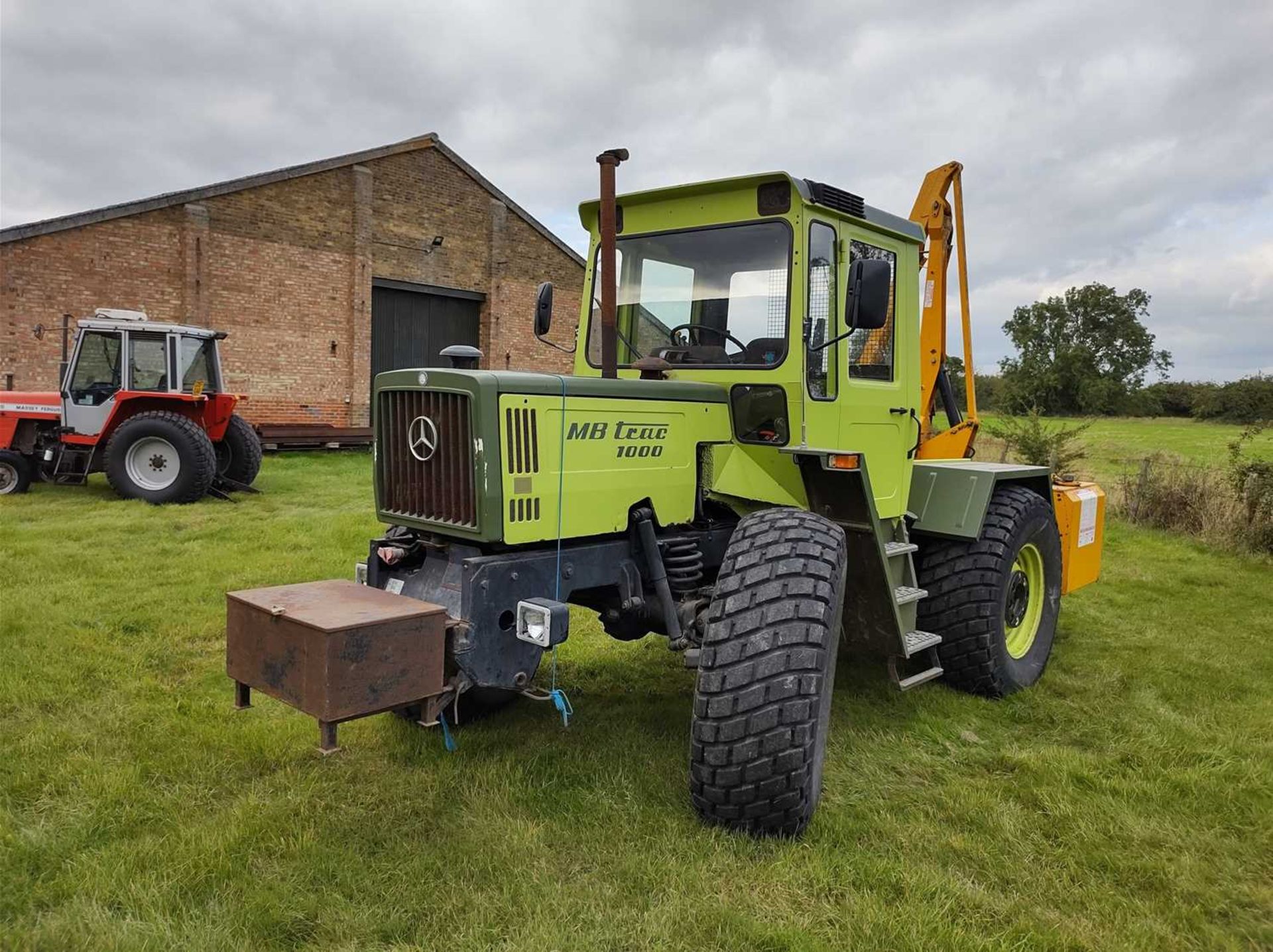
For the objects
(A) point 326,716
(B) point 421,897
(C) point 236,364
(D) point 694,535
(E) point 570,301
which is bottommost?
(B) point 421,897

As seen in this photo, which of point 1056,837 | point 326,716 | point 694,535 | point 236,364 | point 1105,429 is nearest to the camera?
point 326,716

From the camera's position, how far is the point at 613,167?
3922 mm

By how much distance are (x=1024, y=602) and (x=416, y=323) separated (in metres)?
16.0

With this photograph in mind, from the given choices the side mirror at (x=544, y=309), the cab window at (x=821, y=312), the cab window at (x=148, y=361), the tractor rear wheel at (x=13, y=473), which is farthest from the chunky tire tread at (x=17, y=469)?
the cab window at (x=821, y=312)

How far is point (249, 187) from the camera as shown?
53.5 feet

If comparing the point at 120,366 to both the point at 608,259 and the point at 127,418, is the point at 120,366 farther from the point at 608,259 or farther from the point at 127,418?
the point at 608,259

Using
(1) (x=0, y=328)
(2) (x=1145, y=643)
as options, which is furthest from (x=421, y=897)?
(1) (x=0, y=328)

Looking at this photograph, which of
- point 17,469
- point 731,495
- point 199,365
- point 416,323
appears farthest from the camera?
point 416,323

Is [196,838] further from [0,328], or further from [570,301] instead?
[570,301]

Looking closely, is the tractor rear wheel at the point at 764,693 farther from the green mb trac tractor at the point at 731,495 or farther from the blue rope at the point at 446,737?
the blue rope at the point at 446,737

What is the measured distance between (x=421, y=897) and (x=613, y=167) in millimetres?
2911

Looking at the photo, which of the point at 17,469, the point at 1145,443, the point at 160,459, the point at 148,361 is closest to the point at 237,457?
the point at 160,459

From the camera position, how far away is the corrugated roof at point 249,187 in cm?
1441

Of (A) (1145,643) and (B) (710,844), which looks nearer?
(B) (710,844)
